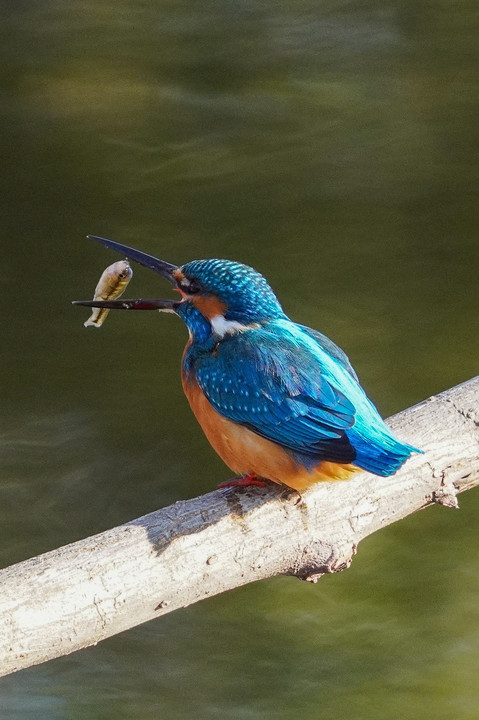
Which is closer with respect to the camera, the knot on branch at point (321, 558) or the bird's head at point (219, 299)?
the knot on branch at point (321, 558)

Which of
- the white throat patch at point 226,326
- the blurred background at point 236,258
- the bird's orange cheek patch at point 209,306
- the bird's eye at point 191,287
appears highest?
the bird's eye at point 191,287

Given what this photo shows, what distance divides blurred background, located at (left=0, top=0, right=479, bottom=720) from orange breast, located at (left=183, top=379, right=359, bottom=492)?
1676mm

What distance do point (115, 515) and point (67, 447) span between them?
505 mm

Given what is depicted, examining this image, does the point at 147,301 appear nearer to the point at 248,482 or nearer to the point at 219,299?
the point at 219,299

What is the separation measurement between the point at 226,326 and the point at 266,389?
23 centimetres

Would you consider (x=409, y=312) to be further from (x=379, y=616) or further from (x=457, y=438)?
(x=457, y=438)

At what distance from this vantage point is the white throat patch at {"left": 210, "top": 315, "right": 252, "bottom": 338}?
2.62 m

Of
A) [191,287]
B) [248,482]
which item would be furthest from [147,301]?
[248,482]

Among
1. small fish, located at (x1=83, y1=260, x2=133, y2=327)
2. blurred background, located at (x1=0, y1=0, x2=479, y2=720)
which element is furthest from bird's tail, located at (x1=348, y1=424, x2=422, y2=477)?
blurred background, located at (x1=0, y1=0, x2=479, y2=720)

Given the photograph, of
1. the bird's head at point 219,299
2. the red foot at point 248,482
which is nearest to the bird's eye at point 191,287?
the bird's head at point 219,299

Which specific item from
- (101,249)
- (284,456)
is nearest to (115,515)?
(101,249)

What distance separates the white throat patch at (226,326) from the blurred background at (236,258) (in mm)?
1859

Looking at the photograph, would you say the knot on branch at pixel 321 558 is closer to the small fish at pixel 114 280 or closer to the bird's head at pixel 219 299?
the bird's head at pixel 219 299

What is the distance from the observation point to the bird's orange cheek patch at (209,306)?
262cm
